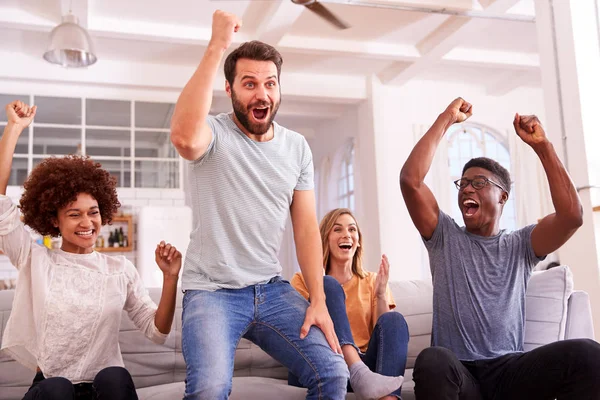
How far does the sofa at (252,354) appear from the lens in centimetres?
219

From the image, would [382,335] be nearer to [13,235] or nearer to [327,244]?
[327,244]

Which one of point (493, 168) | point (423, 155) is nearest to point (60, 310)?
point (423, 155)

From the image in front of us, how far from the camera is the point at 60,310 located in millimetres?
1938

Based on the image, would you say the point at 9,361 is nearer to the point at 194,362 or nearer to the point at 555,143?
the point at 194,362

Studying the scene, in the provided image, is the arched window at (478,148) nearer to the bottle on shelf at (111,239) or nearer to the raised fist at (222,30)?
the bottle on shelf at (111,239)

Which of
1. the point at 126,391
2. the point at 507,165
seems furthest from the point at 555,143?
the point at 507,165

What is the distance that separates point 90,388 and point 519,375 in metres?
1.30

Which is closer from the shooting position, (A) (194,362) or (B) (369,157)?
(A) (194,362)

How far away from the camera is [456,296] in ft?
6.77

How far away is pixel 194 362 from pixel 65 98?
5574 millimetres

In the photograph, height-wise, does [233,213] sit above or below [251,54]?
below

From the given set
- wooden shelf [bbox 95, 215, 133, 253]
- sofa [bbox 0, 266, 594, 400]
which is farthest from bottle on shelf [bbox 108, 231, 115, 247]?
sofa [bbox 0, 266, 594, 400]

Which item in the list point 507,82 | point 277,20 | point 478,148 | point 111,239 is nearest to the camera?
point 277,20

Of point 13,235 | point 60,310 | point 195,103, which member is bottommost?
point 60,310
